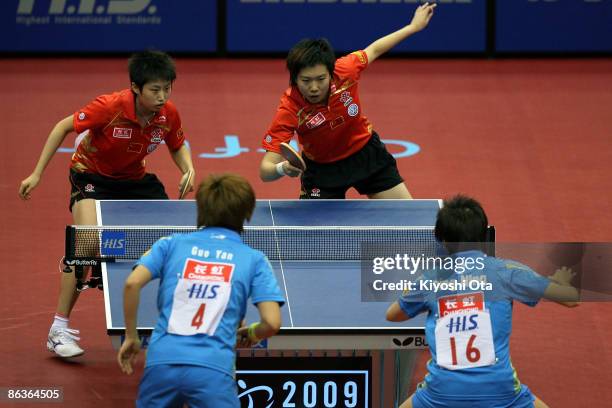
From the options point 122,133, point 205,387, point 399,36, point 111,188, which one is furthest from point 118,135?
point 205,387

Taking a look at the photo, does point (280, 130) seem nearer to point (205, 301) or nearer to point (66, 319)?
point (66, 319)

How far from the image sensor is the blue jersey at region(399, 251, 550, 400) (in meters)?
4.52

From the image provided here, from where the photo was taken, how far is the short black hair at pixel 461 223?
182 inches

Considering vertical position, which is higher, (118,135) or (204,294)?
(118,135)

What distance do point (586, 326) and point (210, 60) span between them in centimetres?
883

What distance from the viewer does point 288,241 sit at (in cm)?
600

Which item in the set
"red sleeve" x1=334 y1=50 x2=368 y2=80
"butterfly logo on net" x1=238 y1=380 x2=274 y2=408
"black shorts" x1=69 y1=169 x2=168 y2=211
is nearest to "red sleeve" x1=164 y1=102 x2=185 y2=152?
"black shorts" x1=69 y1=169 x2=168 y2=211

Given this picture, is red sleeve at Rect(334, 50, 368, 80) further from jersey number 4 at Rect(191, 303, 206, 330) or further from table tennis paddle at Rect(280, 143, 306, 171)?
jersey number 4 at Rect(191, 303, 206, 330)

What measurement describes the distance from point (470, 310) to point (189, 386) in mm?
1084

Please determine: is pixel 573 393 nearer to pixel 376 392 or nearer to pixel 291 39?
pixel 376 392

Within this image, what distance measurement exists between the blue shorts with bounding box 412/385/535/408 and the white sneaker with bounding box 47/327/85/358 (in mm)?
2455

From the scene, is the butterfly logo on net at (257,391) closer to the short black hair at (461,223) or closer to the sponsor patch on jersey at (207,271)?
the sponsor patch on jersey at (207,271)

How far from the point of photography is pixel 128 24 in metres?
14.8

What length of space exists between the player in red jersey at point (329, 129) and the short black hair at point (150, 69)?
26.3 inches
